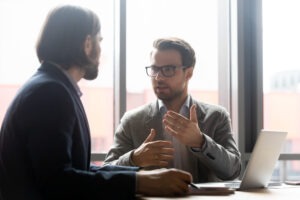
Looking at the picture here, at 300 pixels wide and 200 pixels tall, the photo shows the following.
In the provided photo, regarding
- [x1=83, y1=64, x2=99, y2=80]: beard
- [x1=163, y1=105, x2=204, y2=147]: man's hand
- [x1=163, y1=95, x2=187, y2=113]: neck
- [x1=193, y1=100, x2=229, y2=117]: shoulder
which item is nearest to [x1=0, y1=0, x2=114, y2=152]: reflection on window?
[x1=163, y1=95, x2=187, y2=113]: neck

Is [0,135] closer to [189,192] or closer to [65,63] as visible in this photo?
[65,63]

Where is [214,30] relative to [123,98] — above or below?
above

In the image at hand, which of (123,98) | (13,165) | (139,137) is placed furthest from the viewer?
(123,98)

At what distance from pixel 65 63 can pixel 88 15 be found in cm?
19

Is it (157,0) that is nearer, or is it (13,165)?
(13,165)

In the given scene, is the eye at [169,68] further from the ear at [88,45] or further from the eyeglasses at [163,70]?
the ear at [88,45]

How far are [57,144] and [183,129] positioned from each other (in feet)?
2.80

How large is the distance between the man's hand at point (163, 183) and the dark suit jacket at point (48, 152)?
36 mm

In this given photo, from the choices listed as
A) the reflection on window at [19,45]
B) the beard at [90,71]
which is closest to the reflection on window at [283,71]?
the reflection on window at [19,45]

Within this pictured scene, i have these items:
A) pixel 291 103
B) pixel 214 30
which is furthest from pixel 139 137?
pixel 291 103

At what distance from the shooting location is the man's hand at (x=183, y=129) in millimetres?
2068

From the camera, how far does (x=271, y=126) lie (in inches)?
139

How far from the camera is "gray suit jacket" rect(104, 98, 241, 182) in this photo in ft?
7.68

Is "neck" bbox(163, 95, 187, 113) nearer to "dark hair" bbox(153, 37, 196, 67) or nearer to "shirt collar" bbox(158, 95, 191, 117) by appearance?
"shirt collar" bbox(158, 95, 191, 117)
